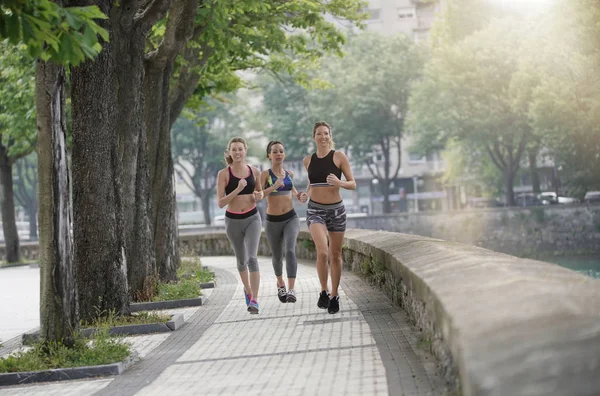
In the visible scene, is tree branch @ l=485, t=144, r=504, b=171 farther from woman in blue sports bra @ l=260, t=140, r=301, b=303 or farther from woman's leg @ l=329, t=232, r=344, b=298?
woman's leg @ l=329, t=232, r=344, b=298

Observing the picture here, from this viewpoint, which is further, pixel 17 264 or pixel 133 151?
pixel 17 264

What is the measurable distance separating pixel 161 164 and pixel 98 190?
244 inches

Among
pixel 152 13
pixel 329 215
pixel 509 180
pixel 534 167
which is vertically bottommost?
pixel 329 215

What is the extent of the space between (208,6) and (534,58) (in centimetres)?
3309

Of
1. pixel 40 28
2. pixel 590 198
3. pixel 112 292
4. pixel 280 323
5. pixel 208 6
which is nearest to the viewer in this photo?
pixel 40 28

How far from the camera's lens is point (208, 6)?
16969 millimetres

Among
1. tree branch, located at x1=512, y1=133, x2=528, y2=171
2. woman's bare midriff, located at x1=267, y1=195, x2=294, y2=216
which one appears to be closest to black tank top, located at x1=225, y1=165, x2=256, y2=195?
woman's bare midriff, located at x1=267, y1=195, x2=294, y2=216

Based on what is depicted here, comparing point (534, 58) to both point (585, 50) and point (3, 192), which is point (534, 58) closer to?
point (585, 50)

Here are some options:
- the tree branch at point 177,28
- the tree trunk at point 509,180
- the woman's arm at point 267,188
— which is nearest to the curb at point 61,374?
the woman's arm at point 267,188

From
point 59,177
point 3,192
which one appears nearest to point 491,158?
point 3,192

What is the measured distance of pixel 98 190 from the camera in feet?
39.8

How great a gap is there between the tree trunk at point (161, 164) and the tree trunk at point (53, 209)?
704cm

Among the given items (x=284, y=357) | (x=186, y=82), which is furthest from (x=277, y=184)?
(x=186, y=82)

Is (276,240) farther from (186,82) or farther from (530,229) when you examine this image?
(530,229)
